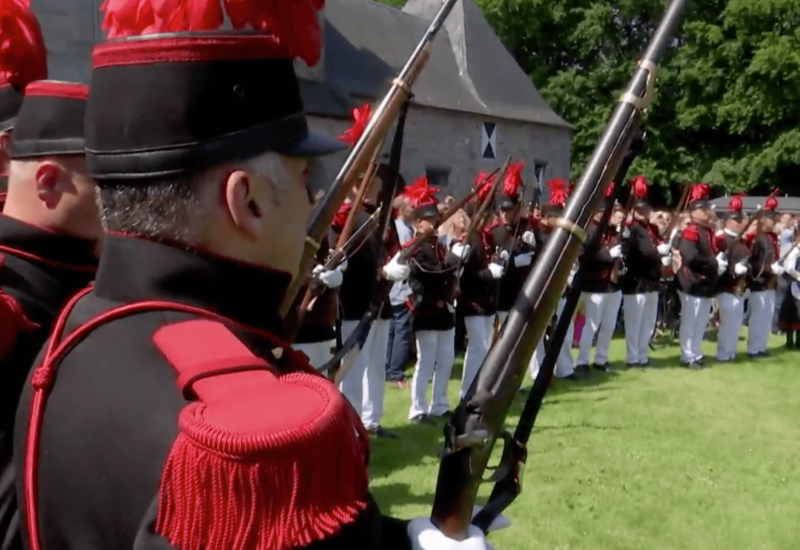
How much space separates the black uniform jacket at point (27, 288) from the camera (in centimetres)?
191

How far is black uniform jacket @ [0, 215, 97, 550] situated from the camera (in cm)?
191

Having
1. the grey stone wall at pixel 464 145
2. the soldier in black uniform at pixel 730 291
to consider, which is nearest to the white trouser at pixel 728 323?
the soldier in black uniform at pixel 730 291

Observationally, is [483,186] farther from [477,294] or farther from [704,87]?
[704,87]

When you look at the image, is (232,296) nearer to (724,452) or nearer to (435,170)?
(724,452)

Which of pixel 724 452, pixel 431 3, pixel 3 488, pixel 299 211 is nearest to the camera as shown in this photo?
pixel 299 211

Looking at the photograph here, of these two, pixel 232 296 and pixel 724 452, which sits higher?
pixel 232 296

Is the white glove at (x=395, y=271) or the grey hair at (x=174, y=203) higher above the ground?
the grey hair at (x=174, y=203)

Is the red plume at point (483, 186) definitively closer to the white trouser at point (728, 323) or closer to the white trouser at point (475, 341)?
the white trouser at point (475, 341)

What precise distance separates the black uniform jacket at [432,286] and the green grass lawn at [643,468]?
3.13 ft

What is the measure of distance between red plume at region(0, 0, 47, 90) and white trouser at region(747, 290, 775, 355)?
11.4 m

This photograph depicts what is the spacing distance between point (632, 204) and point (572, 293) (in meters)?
9.41

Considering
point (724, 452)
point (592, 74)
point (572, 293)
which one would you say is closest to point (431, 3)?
point (592, 74)

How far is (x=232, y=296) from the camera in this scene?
1.44 metres

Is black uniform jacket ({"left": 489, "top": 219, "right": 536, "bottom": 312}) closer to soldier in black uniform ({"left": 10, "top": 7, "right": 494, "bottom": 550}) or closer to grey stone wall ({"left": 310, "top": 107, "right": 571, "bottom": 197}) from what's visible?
soldier in black uniform ({"left": 10, "top": 7, "right": 494, "bottom": 550})
